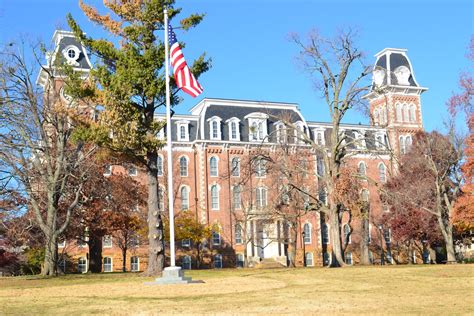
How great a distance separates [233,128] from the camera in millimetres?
56875

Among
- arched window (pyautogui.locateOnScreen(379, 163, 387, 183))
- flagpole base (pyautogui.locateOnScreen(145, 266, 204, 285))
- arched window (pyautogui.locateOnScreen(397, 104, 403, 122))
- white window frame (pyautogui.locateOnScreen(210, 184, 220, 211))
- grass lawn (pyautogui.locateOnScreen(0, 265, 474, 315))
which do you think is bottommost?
grass lawn (pyautogui.locateOnScreen(0, 265, 474, 315))

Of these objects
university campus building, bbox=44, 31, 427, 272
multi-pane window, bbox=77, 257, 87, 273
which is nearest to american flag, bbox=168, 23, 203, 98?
university campus building, bbox=44, 31, 427, 272

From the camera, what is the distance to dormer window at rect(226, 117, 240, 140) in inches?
2231

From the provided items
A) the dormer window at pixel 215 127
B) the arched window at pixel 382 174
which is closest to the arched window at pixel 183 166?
the dormer window at pixel 215 127

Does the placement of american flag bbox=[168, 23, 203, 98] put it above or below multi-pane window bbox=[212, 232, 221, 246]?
above

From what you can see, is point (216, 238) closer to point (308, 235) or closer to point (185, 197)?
point (185, 197)

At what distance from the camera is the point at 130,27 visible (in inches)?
895

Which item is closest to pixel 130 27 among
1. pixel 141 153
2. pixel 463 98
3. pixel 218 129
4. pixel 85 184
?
pixel 141 153

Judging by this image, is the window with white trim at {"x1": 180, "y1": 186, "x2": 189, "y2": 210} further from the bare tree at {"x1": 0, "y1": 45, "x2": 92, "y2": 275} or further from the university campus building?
the bare tree at {"x1": 0, "y1": 45, "x2": 92, "y2": 275}

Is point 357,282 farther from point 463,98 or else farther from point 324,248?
point 324,248

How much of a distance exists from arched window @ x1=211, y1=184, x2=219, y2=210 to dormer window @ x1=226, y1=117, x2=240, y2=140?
520cm

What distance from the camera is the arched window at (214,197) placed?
5492 centimetres

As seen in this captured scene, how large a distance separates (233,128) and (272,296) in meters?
43.5

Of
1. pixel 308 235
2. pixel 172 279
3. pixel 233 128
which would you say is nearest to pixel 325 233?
pixel 308 235
